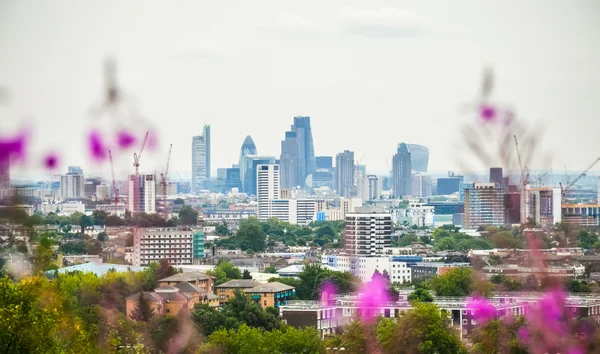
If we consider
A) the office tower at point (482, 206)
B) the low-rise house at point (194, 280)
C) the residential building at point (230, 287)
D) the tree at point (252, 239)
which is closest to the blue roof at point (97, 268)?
the low-rise house at point (194, 280)

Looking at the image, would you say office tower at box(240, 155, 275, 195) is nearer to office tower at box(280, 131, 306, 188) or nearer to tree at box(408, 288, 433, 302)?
office tower at box(280, 131, 306, 188)

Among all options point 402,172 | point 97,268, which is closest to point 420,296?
point 97,268

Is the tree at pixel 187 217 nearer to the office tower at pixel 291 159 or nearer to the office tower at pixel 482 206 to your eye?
the office tower at pixel 482 206

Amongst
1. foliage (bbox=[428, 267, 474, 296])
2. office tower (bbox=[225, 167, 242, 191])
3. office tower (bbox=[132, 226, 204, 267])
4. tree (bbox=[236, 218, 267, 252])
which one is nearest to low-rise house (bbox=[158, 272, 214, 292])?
foliage (bbox=[428, 267, 474, 296])

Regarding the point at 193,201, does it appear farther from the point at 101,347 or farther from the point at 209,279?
the point at 101,347

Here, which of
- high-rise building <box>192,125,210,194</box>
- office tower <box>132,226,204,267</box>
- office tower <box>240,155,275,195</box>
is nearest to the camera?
office tower <box>132,226,204,267</box>

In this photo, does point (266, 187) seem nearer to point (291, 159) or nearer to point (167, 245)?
point (291, 159)
